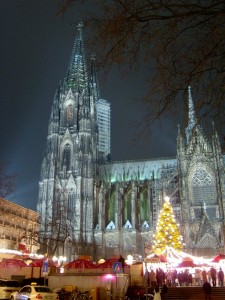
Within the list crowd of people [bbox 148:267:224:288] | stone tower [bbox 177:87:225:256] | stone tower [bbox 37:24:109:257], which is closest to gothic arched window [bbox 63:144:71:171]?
stone tower [bbox 37:24:109:257]

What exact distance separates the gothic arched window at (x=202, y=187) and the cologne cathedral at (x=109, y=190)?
0.16 meters

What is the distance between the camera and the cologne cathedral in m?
57.6

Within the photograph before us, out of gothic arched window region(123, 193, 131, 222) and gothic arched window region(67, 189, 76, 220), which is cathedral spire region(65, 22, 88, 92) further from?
gothic arched window region(123, 193, 131, 222)

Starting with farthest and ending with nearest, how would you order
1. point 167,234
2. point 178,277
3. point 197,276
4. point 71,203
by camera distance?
point 71,203 → point 167,234 → point 197,276 → point 178,277

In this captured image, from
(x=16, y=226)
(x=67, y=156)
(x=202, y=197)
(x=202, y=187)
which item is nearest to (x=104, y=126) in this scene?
(x=67, y=156)

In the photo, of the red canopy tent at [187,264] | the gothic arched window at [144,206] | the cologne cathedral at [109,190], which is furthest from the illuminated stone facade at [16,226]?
the red canopy tent at [187,264]

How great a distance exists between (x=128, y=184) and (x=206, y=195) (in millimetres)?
18115

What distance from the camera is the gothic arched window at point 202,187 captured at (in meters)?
58.8

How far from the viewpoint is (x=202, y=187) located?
59.5 meters

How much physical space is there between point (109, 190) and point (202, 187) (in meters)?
20.0

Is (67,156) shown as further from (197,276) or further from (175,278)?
(175,278)

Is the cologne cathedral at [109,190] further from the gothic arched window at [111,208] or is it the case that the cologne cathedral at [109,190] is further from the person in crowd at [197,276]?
the person in crowd at [197,276]

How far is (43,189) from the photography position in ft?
228

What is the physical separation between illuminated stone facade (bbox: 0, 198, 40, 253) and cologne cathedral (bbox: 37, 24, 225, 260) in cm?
244
